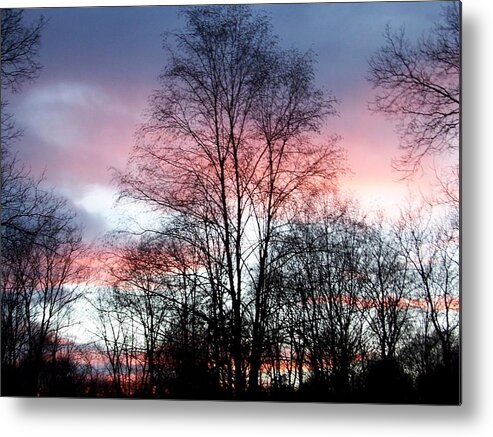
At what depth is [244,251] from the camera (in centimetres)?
475

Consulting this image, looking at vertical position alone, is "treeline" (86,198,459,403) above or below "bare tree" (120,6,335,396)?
below

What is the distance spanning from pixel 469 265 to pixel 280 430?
1.17 m

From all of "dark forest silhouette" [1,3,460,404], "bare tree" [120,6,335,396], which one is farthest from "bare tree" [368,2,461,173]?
"bare tree" [120,6,335,396]

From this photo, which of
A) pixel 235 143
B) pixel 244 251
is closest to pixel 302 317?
pixel 244 251

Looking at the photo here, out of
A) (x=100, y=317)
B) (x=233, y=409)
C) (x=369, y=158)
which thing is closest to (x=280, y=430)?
(x=233, y=409)

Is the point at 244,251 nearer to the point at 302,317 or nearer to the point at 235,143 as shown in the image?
the point at 302,317

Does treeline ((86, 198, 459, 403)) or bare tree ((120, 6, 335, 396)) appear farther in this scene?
bare tree ((120, 6, 335, 396))

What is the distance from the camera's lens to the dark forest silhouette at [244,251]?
15.3 feet

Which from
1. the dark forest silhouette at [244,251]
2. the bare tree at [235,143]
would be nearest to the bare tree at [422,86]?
the dark forest silhouette at [244,251]

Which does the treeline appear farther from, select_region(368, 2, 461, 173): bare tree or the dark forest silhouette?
select_region(368, 2, 461, 173): bare tree

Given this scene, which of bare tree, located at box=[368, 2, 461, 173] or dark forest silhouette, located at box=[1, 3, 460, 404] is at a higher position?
bare tree, located at box=[368, 2, 461, 173]

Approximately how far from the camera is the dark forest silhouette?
4.65 m

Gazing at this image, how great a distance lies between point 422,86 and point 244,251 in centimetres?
112

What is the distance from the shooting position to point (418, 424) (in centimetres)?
469
